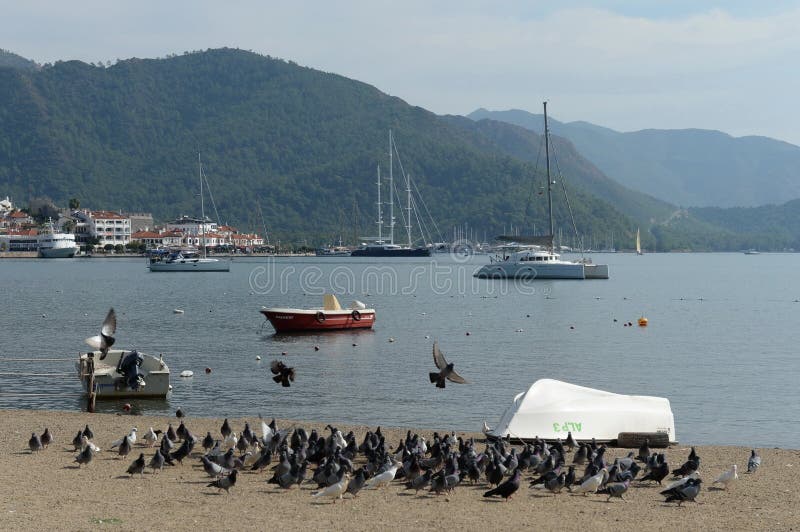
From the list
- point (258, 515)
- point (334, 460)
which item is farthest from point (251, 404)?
point (258, 515)

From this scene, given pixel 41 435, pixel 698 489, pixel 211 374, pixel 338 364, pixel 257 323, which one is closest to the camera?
pixel 698 489

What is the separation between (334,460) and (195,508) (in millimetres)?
2734

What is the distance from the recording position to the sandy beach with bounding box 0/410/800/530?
14.7 m

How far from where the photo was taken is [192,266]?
14112 cm

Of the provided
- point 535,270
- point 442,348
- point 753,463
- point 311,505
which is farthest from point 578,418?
point 535,270

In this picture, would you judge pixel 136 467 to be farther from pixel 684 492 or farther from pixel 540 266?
pixel 540 266

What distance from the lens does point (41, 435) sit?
67.1ft

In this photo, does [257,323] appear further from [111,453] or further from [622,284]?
[622,284]

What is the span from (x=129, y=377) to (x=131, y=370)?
0.87 ft

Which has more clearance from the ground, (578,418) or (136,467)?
(578,418)

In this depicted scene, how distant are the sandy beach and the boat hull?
3128cm

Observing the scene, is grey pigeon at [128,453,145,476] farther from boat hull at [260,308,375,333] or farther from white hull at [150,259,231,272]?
white hull at [150,259,231,272]

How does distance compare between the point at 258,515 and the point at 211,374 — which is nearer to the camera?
the point at 258,515

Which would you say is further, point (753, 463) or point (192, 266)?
point (192, 266)
